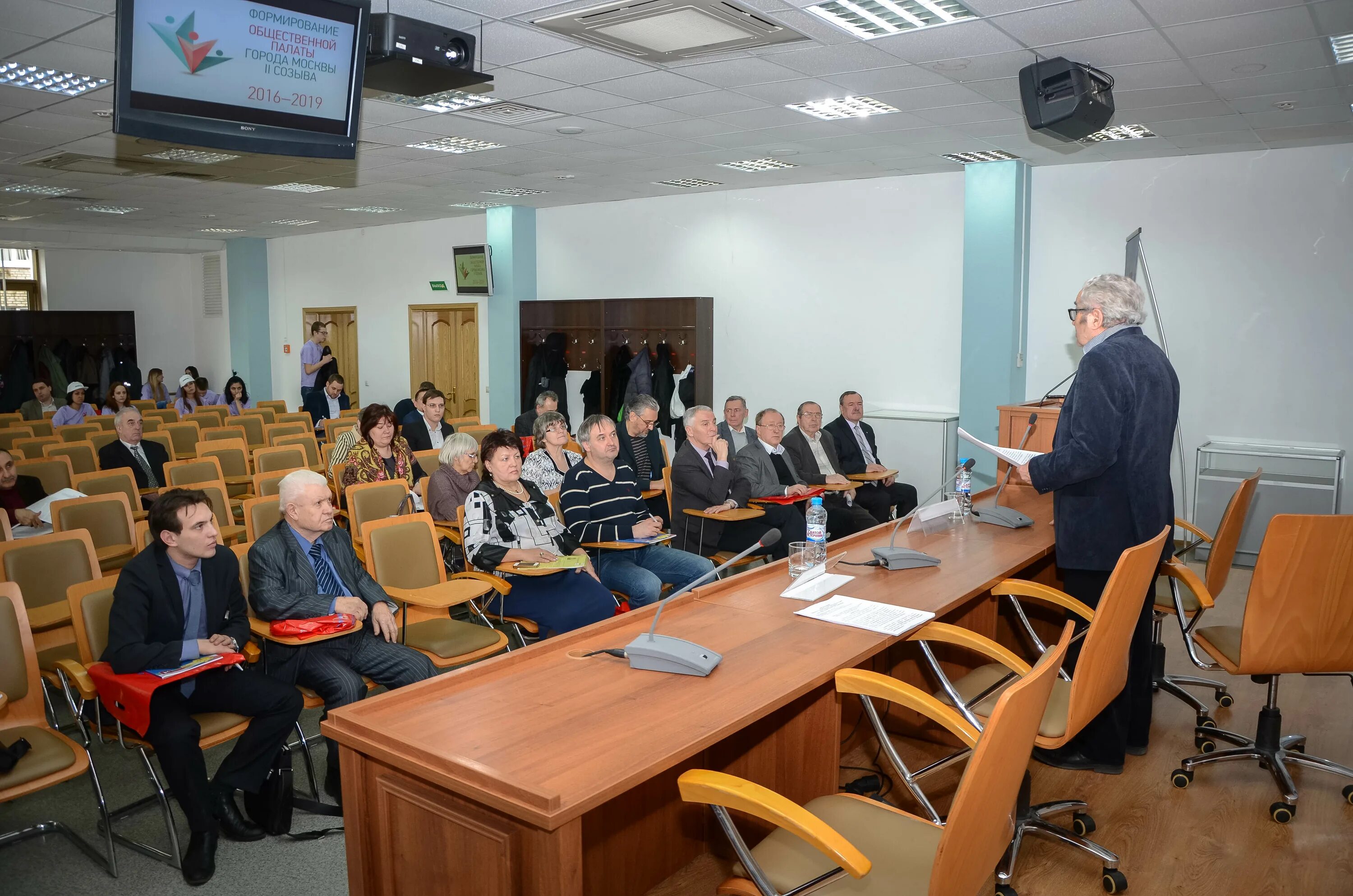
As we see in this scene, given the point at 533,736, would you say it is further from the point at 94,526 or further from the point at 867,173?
the point at 867,173

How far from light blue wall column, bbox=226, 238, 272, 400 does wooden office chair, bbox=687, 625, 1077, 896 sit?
15.1 metres

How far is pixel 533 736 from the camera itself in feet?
6.88

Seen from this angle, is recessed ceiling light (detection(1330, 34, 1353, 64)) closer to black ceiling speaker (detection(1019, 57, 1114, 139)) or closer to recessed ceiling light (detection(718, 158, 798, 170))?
black ceiling speaker (detection(1019, 57, 1114, 139))

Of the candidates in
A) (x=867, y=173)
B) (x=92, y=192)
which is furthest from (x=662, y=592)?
(x=92, y=192)

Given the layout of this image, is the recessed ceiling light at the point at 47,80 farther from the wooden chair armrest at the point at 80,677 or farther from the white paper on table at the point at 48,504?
the wooden chair armrest at the point at 80,677

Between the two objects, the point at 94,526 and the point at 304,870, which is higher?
the point at 94,526

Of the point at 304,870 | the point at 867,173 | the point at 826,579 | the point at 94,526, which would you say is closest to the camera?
the point at 304,870

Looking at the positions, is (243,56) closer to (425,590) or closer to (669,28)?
(669,28)

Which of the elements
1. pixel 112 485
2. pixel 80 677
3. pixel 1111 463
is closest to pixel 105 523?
pixel 112 485

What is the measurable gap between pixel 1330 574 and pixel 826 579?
171 centimetres

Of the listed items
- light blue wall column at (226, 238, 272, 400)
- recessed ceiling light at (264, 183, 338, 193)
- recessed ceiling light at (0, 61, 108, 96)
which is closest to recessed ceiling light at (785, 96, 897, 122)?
recessed ceiling light at (0, 61, 108, 96)

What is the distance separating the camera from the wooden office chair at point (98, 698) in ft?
10.1

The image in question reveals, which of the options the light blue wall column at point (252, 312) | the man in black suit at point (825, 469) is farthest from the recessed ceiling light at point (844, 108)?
the light blue wall column at point (252, 312)

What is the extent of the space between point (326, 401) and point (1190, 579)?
32.9 feet
